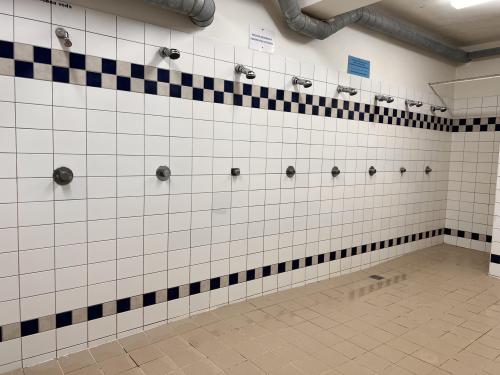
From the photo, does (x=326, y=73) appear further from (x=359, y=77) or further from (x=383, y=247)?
(x=383, y=247)

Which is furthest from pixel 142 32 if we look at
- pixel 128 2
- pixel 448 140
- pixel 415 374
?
pixel 448 140

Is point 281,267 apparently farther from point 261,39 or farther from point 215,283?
point 261,39

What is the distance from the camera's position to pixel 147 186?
94.8 inches

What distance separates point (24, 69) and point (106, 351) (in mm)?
1693

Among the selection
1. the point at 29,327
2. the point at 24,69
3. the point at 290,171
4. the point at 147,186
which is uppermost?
the point at 24,69

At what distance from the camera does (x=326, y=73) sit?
336cm

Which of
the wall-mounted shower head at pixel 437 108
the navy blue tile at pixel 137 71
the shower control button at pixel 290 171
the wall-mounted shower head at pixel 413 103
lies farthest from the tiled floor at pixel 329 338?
the wall-mounted shower head at pixel 437 108

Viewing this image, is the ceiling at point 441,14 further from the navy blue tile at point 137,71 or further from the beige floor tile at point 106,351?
the beige floor tile at point 106,351

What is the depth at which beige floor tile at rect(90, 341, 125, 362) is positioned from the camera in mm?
2186

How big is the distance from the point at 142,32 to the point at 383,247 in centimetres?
331

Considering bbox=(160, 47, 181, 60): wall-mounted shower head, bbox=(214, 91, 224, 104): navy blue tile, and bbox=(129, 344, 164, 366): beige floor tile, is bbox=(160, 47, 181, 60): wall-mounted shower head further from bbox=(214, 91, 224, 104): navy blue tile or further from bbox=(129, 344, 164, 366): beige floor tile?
bbox=(129, 344, 164, 366): beige floor tile

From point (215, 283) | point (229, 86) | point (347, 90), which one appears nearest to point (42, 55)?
point (229, 86)

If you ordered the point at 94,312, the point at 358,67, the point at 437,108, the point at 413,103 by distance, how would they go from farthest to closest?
the point at 437,108, the point at 413,103, the point at 358,67, the point at 94,312

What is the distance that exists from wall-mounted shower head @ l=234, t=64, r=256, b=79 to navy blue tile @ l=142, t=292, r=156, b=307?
1.68 metres
